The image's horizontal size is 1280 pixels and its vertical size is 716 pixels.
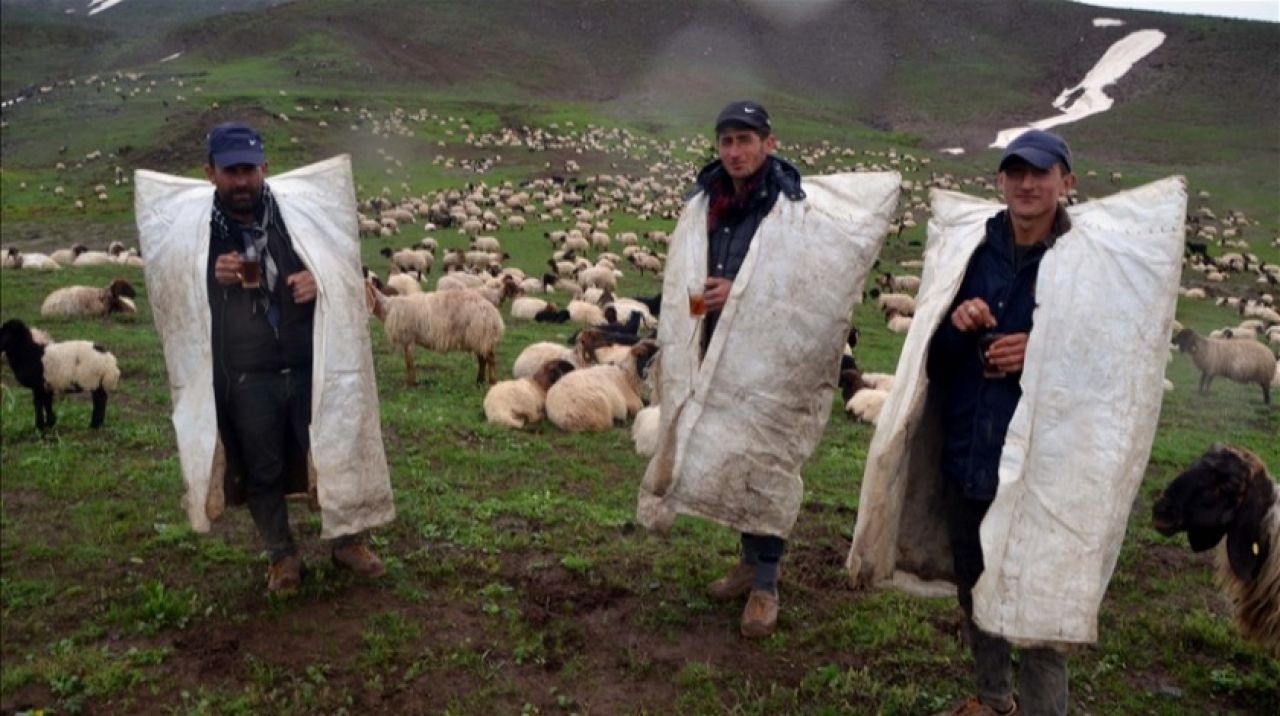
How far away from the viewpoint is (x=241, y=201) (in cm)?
446

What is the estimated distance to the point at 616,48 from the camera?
249 feet

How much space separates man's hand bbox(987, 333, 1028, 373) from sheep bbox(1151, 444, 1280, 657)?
159cm

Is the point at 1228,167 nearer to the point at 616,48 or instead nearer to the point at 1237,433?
the point at 1237,433

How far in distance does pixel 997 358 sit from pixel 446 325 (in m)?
8.59

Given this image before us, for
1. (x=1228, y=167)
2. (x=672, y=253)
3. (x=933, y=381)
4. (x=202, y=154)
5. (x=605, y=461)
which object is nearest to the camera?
(x=933, y=381)

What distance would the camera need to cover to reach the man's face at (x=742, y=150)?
4191mm

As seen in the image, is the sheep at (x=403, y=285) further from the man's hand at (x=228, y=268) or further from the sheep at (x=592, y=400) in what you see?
the man's hand at (x=228, y=268)

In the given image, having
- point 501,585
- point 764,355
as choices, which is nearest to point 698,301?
point 764,355

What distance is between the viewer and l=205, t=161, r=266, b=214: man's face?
14.4 ft

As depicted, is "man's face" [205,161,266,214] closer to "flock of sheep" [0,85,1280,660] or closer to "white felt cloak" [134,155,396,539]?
"white felt cloak" [134,155,396,539]

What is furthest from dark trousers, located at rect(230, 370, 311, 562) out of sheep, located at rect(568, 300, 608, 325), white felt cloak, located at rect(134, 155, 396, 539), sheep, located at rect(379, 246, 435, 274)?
sheep, located at rect(379, 246, 435, 274)

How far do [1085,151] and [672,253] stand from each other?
4064 cm

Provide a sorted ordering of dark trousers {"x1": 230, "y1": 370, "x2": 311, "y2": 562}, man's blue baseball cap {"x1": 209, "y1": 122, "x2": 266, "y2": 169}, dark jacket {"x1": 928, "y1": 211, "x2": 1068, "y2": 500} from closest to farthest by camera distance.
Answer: dark jacket {"x1": 928, "y1": 211, "x2": 1068, "y2": 500}
man's blue baseball cap {"x1": 209, "y1": 122, "x2": 266, "y2": 169}
dark trousers {"x1": 230, "y1": 370, "x2": 311, "y2": 562}

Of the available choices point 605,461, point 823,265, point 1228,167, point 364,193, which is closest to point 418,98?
point 364,193
